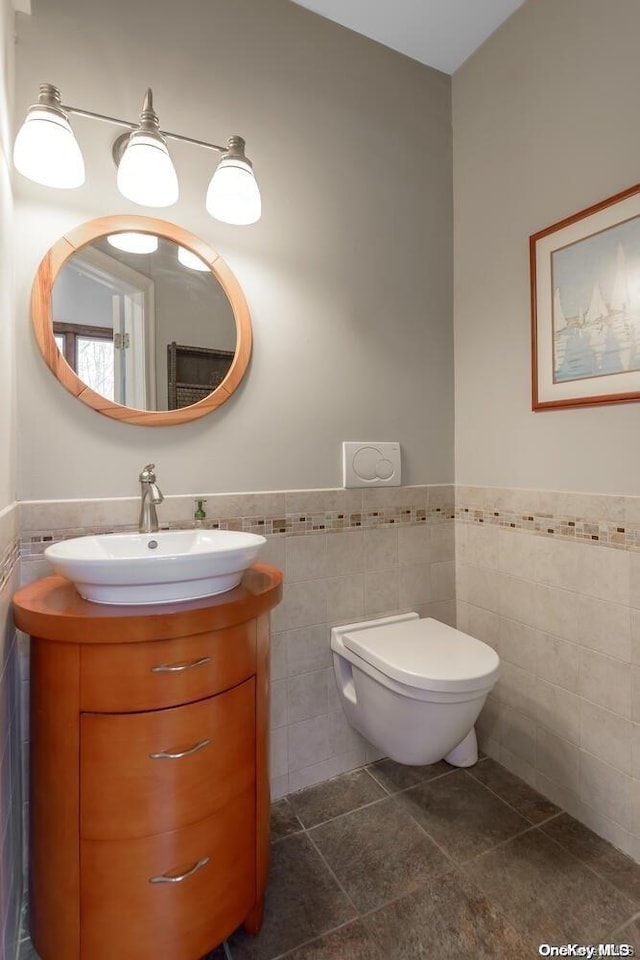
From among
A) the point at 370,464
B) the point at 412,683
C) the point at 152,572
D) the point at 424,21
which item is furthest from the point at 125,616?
the point at 424,21

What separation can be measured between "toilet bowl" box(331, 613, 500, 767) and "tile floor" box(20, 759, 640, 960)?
0.24 m

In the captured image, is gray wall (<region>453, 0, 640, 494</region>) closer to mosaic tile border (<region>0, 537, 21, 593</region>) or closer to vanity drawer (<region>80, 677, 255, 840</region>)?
vanity drawer (<region>80, 677, 255, 840</region>)

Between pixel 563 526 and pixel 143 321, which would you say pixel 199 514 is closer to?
pixel 143 321

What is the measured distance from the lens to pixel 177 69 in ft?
4.65

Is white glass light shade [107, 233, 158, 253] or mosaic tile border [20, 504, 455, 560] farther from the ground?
white glass light shade [107, 233, 158, 253]

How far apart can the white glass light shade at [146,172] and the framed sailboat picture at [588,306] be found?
1.15m

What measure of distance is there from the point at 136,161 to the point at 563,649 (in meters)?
1.85

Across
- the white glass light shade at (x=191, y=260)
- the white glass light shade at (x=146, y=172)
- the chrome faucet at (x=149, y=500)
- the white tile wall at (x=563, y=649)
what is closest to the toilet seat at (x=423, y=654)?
the white tile wall at (x=563, y=649)

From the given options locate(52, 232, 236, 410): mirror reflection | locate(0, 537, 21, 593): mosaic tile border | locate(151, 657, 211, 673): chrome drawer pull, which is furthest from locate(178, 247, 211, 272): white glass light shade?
locate(151, 657, 211, 673): chrome drawer pull

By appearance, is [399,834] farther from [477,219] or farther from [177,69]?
[177,69]

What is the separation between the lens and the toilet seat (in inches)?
48.4

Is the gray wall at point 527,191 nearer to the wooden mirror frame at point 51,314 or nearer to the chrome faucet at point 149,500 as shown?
the wooden mirror frame at point 51,314

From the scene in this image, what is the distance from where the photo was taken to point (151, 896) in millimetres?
920

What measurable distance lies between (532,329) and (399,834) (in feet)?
5.37
